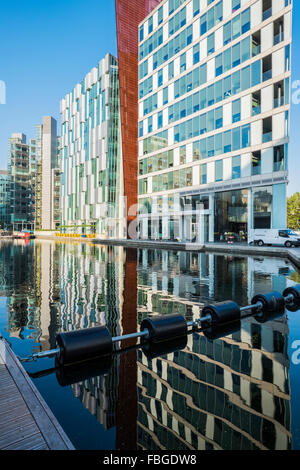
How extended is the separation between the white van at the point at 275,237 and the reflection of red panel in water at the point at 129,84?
25290 mm

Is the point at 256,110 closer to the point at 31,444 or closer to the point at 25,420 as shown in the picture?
the point at 25,420

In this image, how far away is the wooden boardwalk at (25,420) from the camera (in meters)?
2.38

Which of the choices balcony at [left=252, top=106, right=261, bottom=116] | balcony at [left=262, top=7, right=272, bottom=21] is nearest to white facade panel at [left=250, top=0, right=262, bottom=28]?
balcony at [left=262, top=7, right=272, bottom=21]

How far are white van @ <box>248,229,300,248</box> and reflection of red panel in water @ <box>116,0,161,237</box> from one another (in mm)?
25290

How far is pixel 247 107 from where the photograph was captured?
1244 inches

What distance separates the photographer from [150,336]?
538 centimetres

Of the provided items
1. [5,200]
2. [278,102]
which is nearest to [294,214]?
[278,102]

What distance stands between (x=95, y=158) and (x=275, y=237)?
164 ft

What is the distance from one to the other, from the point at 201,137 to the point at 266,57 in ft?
36.3

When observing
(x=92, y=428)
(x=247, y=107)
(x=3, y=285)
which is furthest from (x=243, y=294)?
(x=247, y=107)

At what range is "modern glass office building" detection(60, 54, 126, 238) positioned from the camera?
204 ft

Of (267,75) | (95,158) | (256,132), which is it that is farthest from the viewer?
(95,158)

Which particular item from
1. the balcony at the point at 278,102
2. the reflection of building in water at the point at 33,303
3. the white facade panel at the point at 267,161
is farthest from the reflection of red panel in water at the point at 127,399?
the balcony at the point at 278,102
